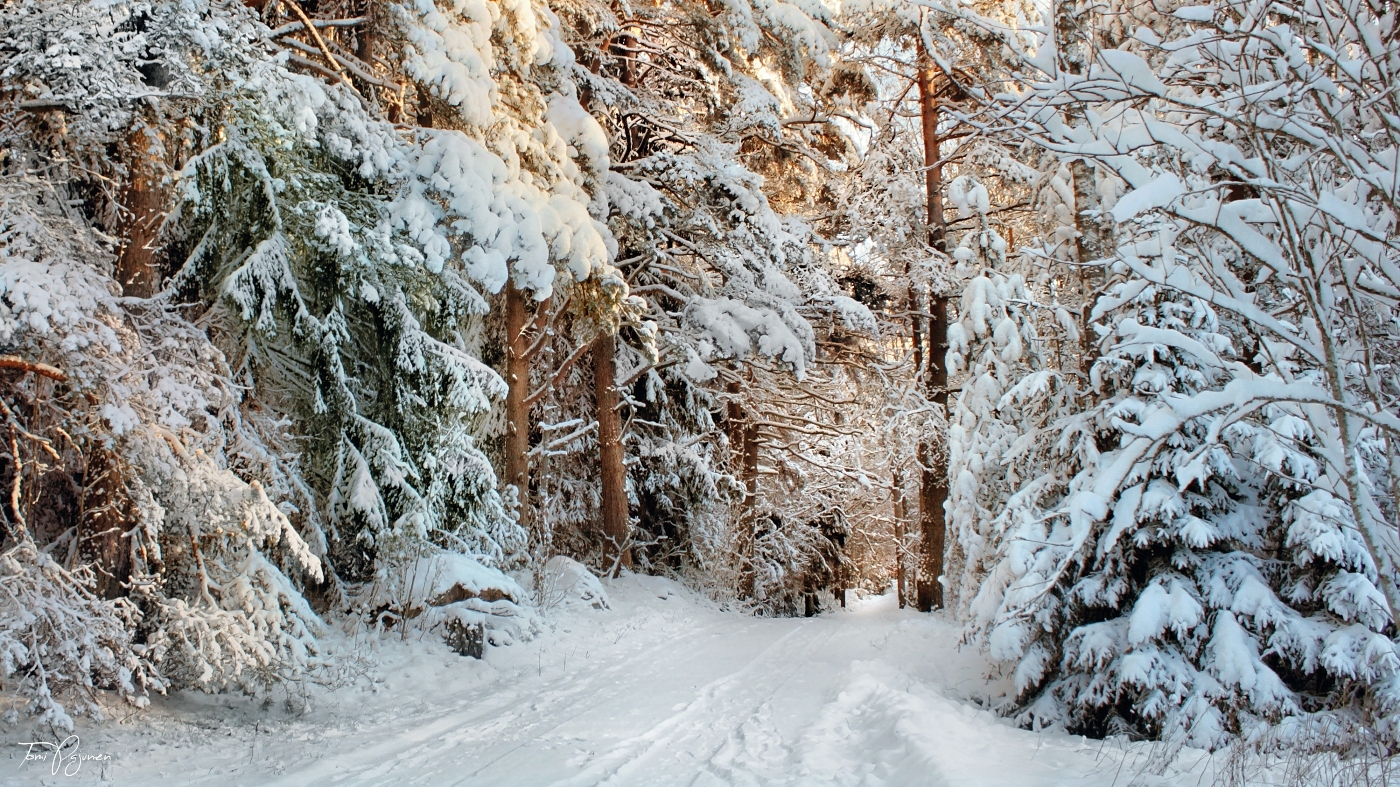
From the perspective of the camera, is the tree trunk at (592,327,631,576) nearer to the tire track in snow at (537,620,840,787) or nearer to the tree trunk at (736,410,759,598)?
the tree trunk at (736,410,759,598)

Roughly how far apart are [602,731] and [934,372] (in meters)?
10.7

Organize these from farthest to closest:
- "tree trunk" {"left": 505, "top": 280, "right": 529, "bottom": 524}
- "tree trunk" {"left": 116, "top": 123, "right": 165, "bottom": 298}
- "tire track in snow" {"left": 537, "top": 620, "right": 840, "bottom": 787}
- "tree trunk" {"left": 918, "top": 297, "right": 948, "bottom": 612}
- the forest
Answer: "tree trunk" {"left": 918, "top": 297, "right": 948, "bottom": 612} → "tree trunk" {"left": 505, "top": 280, "right": 529, "bottom": 524} → "tree trunk" {"left": 116, "top": 123, "right": 165, "bottom": 298} → "tire track in snow" {"left": 537, "top": 620, "right": 840, "bottom": 787} → the forest

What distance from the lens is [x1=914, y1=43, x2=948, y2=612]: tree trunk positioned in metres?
14.6

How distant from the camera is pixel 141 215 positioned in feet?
21.5

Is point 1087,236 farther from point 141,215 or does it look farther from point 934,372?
point 141,215

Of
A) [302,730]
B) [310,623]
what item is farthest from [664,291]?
[302,730]

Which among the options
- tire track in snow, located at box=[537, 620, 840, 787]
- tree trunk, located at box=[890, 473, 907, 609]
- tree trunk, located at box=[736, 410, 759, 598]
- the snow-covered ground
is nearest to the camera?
the snow-covered ground

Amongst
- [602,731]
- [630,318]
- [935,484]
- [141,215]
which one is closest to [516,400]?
[630,318]

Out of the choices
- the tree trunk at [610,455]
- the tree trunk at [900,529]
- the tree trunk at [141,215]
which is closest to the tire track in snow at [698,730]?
the tree trunk at [141,215]

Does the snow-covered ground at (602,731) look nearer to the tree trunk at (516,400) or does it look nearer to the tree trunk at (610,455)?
the tree trunk at (516,400)

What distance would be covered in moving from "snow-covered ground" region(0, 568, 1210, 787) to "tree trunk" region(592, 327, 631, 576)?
4.63 metres

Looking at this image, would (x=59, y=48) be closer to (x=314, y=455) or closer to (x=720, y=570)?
(x=314, y=455)

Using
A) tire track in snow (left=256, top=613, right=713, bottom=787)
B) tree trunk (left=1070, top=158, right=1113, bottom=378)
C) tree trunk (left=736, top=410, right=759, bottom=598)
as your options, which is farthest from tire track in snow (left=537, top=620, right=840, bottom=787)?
tree trunk (left=736, top=410, right=759, bottom=598)

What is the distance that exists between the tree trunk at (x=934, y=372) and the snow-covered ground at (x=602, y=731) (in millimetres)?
5392
